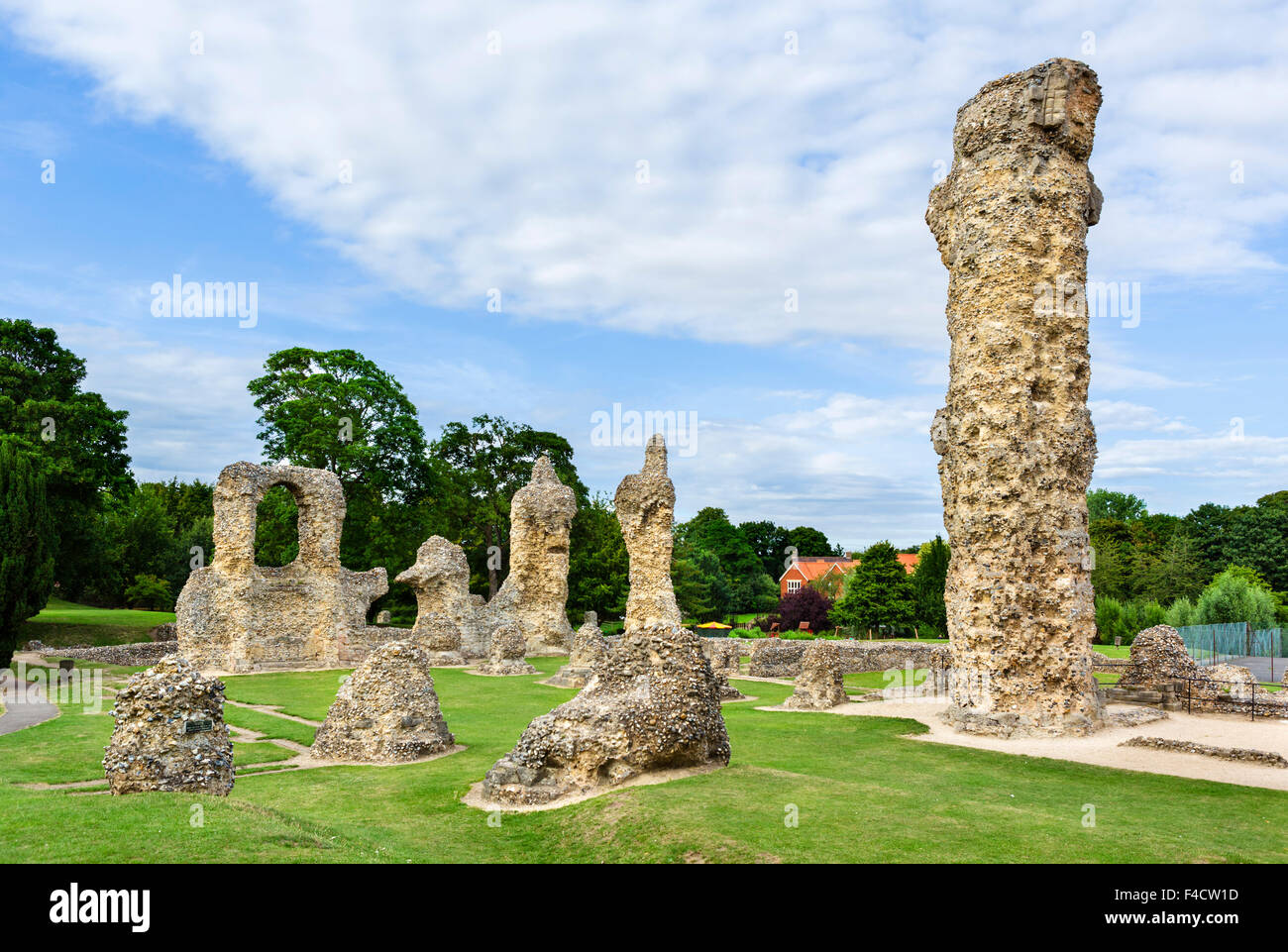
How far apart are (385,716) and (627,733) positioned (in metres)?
4.80

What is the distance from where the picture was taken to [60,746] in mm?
13102

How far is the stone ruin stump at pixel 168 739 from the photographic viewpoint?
937 cm

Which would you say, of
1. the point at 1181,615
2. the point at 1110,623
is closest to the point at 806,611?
the point at 1110,623

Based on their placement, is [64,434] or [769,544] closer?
[64,434]

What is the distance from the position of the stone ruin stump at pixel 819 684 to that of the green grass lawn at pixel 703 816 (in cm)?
614

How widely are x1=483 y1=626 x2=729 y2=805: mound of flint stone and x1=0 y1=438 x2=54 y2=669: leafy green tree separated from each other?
69.0 feet

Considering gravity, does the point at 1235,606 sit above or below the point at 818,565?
below

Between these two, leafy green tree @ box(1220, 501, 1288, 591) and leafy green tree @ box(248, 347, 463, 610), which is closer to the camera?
leafy green tree @ box(248, 347, 463, 610)

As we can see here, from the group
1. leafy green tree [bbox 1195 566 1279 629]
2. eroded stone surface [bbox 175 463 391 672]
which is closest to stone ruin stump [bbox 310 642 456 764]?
eroded stone surface [bbox 175 463 391 672]

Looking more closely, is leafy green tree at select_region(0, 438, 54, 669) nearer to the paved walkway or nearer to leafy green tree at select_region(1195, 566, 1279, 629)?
the paved walkway

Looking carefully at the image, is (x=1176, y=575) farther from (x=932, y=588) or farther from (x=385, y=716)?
(x=385, y=716)

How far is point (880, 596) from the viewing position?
149 ft

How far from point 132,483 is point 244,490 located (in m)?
9.59

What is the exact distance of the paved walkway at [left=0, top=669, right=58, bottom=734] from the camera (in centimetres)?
1545
